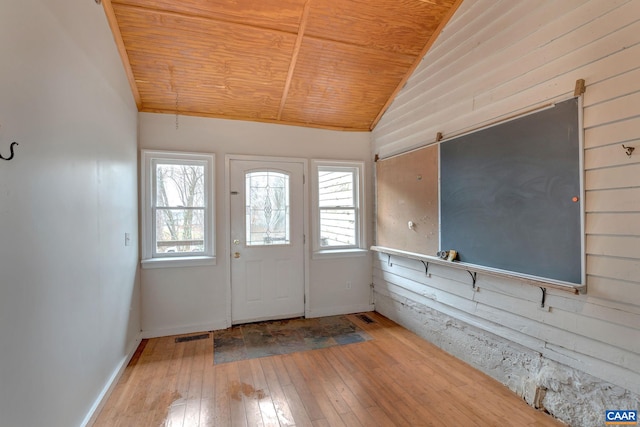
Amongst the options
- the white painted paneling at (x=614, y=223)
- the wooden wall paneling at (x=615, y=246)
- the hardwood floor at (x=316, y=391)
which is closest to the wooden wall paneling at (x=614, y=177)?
the white painted paneling at (x=614, y=223)

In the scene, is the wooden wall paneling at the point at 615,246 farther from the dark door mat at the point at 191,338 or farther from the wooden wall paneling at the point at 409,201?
the dark door mat at the point at 191,338

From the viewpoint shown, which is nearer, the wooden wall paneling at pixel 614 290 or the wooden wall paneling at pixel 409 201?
the wooden wall paneling at pixel 614 290

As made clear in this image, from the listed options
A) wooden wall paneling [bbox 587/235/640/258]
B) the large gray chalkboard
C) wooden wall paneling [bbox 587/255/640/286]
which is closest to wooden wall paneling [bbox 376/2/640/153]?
the large gray chalkboard

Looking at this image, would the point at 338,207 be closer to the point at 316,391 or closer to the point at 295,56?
the point at 295,56

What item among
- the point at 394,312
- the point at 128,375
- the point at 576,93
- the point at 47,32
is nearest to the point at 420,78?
the point at 576,93

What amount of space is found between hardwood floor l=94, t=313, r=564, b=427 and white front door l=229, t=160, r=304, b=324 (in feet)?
2.86

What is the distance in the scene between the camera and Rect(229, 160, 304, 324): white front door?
145 inches

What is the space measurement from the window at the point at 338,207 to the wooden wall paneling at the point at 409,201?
1.06 feet

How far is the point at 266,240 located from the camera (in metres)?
3.82

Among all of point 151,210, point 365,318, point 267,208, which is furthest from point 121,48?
point 365,318

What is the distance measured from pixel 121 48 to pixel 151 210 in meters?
1.66

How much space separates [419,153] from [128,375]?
354cm

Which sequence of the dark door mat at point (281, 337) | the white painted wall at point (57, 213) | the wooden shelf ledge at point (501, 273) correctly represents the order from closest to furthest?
the white painted wall at point (57, 213) < the wooden shelf ledge at point (501, 273) < the dark door mat at point (281, 337)

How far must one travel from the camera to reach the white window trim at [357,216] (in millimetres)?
4004
